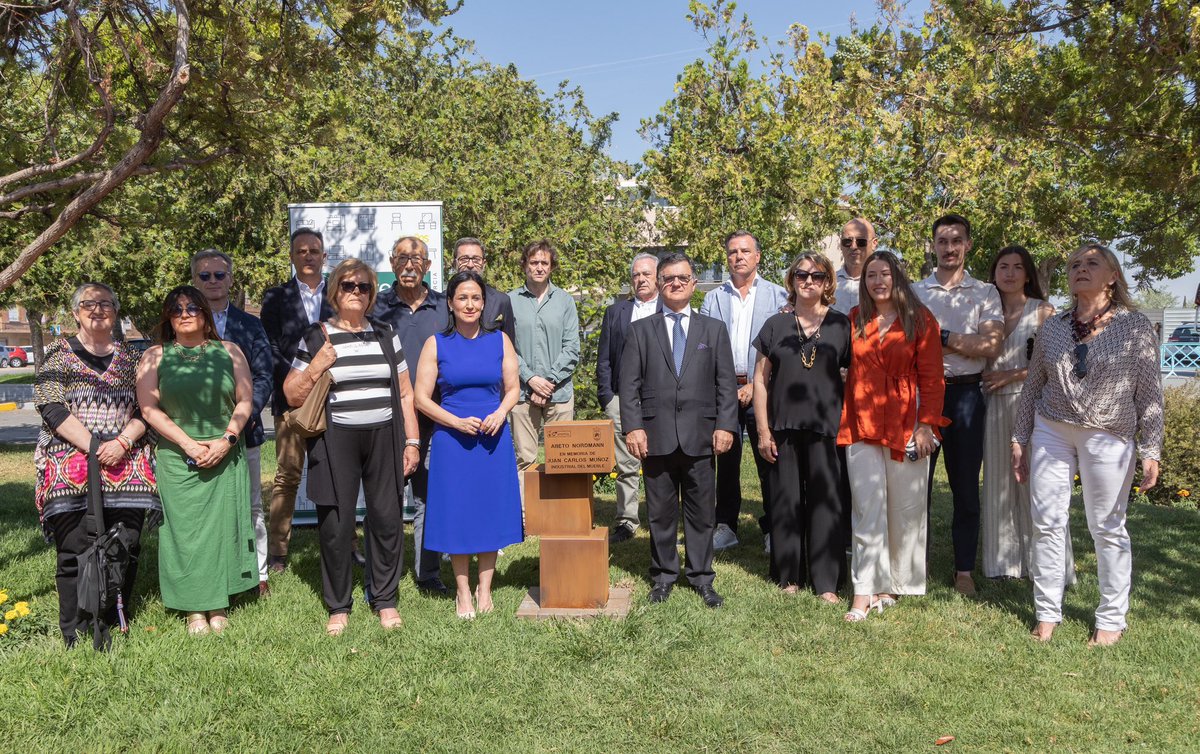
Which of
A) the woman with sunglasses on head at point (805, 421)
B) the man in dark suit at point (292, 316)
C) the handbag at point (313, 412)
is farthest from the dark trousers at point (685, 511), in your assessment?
the man in dark suit at point (292, 316)

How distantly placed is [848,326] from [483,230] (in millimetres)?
10269

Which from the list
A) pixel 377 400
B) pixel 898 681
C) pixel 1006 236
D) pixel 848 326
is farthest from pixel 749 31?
pixel 898 681

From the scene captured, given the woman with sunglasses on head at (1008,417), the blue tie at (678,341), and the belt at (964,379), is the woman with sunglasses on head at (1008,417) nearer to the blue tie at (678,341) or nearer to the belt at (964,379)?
the belt at (964,379)

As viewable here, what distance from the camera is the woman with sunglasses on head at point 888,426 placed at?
18.3 feet

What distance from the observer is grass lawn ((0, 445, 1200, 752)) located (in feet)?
13.4

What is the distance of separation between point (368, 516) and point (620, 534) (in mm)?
2767

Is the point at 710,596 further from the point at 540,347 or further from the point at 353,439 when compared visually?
the point at 540,347

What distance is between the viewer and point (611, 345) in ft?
24.5

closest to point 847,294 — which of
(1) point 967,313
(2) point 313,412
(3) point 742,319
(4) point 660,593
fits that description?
(3) point 742,319

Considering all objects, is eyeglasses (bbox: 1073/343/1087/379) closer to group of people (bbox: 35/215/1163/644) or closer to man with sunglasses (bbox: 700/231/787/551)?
group of people (bbox: 35/215/1163/644)

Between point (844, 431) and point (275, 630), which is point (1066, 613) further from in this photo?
point (275, 630)

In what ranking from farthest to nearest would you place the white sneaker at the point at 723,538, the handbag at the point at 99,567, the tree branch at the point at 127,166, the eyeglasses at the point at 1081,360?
the white sneaker at the point at 723,538 → the eyeglasses at the point at 1081,360 → the handbag at the point at 99,567 → the tree branch at the point at 127,166

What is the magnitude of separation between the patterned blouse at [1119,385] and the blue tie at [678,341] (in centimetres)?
222

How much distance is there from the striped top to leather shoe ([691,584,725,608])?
231 centimetres
